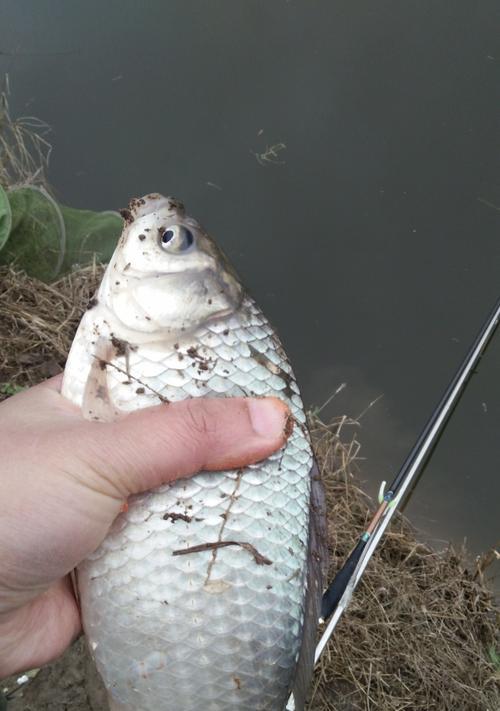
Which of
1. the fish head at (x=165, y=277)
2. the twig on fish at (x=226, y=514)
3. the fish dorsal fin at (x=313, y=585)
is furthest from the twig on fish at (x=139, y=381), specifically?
the fish dorsal fin at (x=313, y=585)

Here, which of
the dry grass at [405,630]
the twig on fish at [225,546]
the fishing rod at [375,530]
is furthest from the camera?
the dry grass at [405,630]

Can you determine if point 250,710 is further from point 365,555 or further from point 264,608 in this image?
point 365,555

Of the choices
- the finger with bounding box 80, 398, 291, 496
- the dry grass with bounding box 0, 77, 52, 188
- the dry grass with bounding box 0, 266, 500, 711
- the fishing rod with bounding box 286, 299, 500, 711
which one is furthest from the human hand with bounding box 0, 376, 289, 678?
the dry grass with bounding box 0, 77, 52, 188

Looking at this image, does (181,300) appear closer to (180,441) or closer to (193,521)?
(180,441)

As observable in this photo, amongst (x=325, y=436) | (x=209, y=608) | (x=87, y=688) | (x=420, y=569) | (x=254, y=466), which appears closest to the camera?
(x=209, y=608)

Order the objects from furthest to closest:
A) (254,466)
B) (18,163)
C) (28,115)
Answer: (28,115) → (18,163) → (254,466)

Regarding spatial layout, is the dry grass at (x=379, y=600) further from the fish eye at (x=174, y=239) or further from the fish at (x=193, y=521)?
the fish eye at (x=174, y=239)

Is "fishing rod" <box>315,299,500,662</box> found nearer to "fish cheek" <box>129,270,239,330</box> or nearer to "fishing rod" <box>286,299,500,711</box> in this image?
"fishing rod" <box>286,299,500,711</box>

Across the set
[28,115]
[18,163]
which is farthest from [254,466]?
[28,115]
